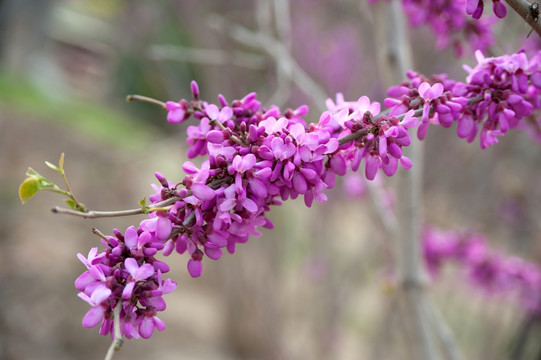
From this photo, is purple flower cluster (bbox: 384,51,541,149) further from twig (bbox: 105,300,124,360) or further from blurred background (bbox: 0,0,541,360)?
blurred background (bbox: 0,0,541,360)

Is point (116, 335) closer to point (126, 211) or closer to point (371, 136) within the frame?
point (126, 211)

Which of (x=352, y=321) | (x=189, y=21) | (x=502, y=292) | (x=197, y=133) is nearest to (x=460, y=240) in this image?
(x=502, y=292)

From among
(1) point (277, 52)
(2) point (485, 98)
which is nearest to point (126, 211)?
(2) point (485, 98)

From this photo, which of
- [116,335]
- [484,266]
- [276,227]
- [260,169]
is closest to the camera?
[116,335]

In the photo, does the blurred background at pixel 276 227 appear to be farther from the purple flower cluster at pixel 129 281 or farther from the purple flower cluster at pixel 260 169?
the purple flower cluster at pixel 129 281

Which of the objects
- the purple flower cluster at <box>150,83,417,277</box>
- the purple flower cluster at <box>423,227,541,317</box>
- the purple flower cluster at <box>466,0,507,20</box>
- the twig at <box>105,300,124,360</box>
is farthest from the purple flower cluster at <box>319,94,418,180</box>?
the purple flower cluster at <box>423,227,541,317</box>

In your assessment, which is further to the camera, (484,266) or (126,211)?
(484,266)

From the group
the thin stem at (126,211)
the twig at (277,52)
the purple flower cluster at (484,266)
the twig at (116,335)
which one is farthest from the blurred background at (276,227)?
the twig at (116,335)
